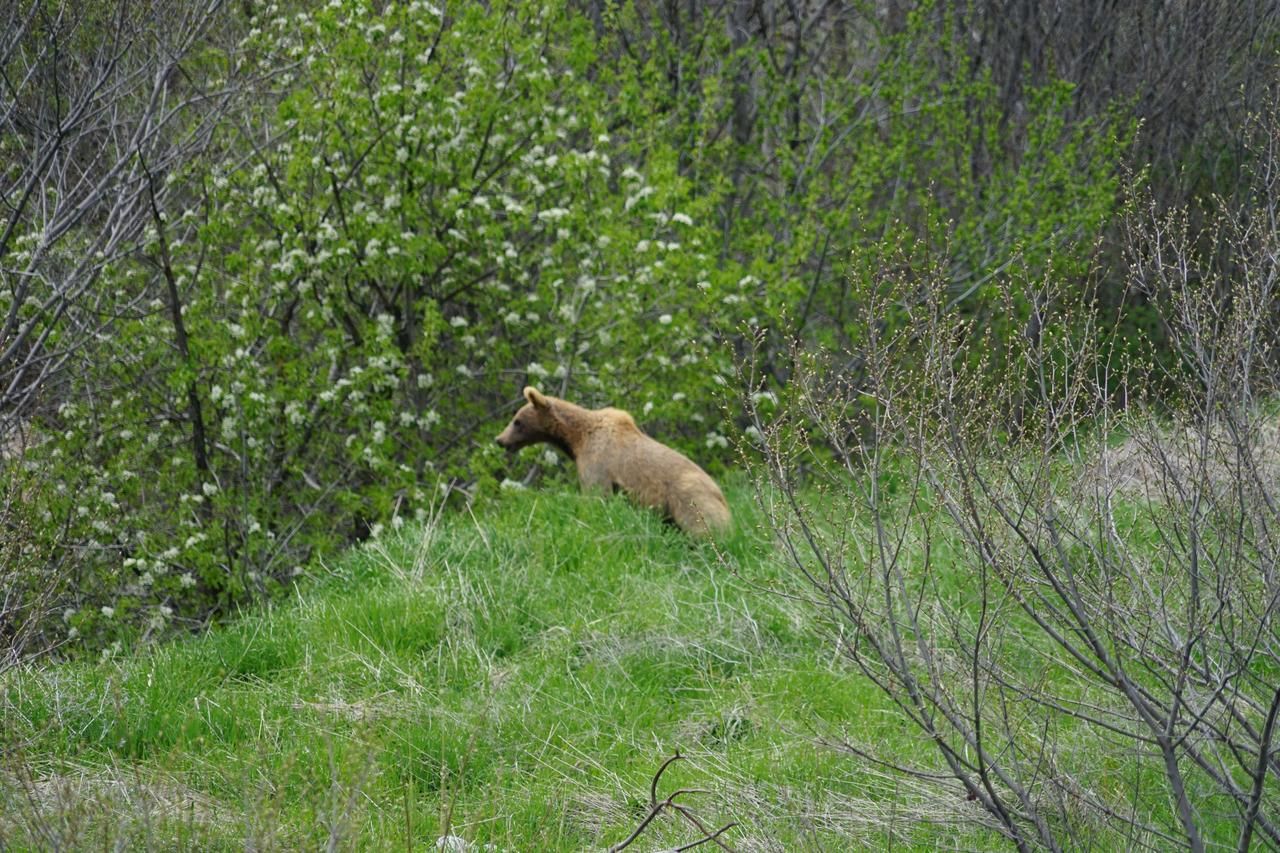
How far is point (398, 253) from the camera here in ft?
36.4

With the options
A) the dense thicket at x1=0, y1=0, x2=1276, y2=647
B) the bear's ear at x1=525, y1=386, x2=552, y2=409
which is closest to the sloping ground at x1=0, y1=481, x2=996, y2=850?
the bear's ear at x1=525, y1=386, x2=552, y2=409

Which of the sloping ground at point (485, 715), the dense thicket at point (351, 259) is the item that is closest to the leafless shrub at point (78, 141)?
the dense thicket at point (351, 259)

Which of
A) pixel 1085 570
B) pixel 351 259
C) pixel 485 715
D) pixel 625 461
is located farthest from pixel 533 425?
pixel 1085 570

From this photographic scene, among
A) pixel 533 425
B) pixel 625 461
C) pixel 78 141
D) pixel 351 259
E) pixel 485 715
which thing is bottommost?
pixel 485 715

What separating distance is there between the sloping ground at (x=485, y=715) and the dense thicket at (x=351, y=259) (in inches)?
93.7

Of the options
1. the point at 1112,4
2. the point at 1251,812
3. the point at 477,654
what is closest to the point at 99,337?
the point at 477,654

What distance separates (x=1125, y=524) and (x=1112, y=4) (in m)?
7.80

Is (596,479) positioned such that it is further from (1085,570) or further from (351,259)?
(1085,570)

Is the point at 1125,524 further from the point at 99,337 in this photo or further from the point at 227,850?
the point at 99,337

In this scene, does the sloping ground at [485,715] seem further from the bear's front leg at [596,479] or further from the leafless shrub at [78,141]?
the leafless shrub at [78,141]

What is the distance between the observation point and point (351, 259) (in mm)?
11195

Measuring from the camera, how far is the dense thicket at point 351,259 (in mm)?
10586

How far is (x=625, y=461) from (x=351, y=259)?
129 inches

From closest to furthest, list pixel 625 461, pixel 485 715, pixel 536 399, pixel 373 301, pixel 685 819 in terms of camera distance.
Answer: pixel 685 819
pixel 485 715
pixel 625 461
pixel 536 399
pixel 373 301
